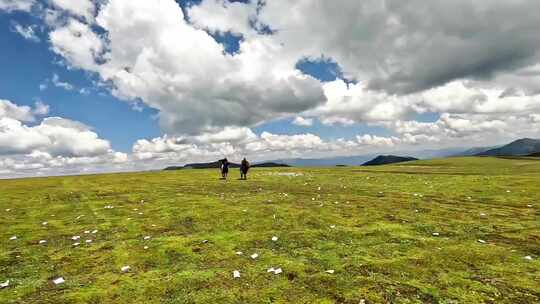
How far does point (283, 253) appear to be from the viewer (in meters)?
17.1

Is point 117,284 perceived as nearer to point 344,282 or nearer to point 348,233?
point 344,282

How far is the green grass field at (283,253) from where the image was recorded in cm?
1252

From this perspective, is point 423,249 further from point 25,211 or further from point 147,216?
point 25,211

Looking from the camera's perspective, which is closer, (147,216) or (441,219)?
(441,219)

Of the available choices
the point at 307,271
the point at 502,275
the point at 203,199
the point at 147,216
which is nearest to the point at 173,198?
the point at 203,199

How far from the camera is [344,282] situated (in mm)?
13102

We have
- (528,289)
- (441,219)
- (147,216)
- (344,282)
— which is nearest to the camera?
(528,289)

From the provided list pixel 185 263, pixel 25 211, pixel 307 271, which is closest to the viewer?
pixel 307 271

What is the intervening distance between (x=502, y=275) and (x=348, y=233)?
8536 mm

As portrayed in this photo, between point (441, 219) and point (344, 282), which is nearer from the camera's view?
point (344, 282)

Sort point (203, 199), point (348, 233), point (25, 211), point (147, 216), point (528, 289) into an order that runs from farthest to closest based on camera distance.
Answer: point (203, 199) < point (25, 211) < point (147, 216) < point (348, 233) < point (528, 289)

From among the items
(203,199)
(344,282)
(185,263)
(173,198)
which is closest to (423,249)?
(344,282)

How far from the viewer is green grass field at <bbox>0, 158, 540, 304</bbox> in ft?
41.1

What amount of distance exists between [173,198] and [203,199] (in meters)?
4.11
